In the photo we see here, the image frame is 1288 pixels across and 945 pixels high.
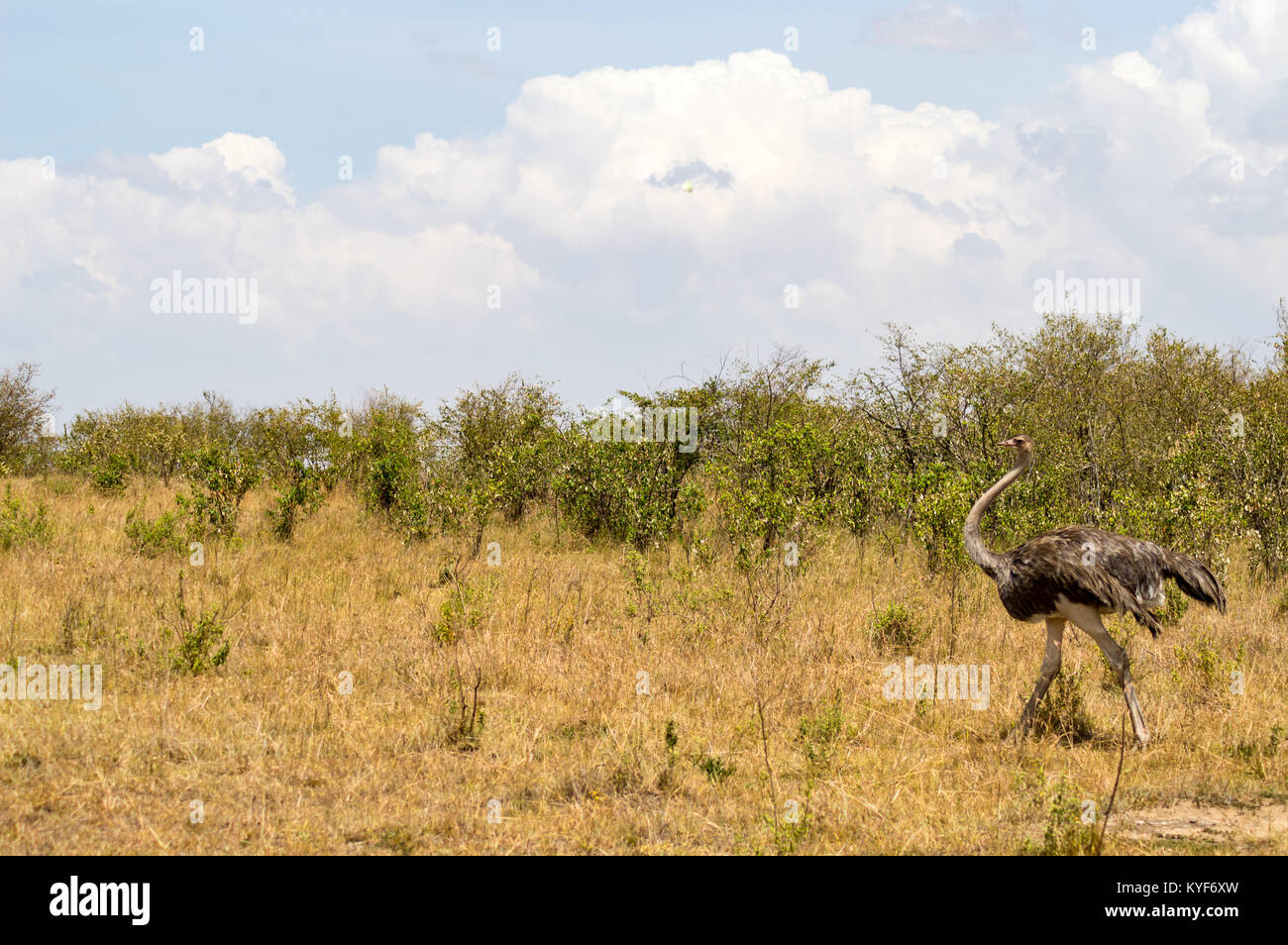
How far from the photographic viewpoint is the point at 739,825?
571 centimetres

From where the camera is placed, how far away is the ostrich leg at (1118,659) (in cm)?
707

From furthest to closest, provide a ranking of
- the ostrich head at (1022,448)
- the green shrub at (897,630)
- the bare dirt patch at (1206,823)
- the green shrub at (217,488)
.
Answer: the green shrub at (217,488)
the green shrub at (897,630)
the ostrich head at (1022,448)
the bare dirt patch at (1206,823)

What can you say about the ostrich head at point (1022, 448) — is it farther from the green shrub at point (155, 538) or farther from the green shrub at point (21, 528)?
the green shrub at point (21, 528)

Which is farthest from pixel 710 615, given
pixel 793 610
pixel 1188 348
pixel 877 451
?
pixel 1188 348

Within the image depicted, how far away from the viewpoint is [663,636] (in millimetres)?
9391

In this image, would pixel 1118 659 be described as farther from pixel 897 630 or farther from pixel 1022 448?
pixel 897 630

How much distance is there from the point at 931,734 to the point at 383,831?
393 centimetres

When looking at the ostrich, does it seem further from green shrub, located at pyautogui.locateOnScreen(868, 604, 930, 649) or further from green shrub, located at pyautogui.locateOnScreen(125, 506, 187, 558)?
green shrub, located at pyautogui.locateOnScreen(125, 506, 187, 558)
